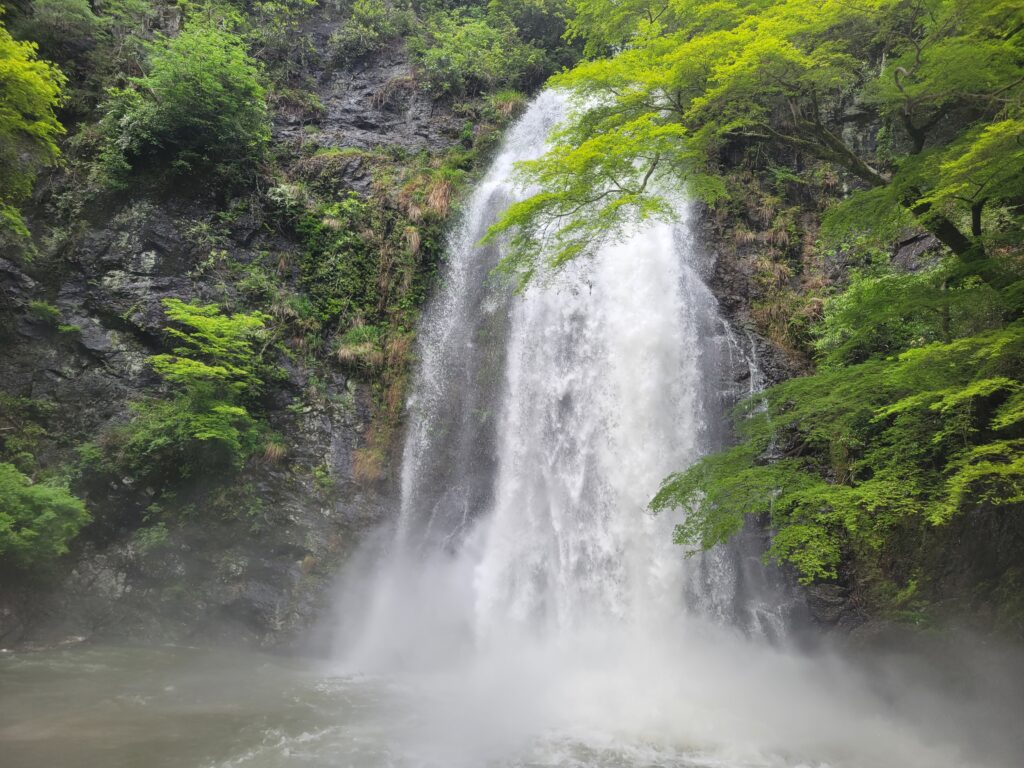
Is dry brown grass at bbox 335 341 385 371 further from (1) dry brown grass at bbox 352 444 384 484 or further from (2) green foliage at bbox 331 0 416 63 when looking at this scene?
(2) green foliage at bbox 331 0 416 63

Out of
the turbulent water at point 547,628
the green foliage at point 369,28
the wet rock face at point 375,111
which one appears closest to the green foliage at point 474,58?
the wet rock face at point 375,111

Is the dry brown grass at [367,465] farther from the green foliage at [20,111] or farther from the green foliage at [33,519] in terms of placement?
the green foliage at [20,111]

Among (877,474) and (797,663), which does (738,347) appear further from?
(877,474)

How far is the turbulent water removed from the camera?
637 cm

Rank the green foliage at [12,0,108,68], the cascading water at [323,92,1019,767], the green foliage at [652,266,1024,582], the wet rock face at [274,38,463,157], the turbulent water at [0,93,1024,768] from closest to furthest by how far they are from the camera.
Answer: the green foliage at [652,266,1024,582]
the turbulent water at [0,93,1024,768]
the cascading water at [323,92,1019,767]
the green foliage at [12,0,108,68]
the wet rock face at [274,38,463,157]

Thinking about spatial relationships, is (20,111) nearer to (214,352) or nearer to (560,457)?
(214,352)

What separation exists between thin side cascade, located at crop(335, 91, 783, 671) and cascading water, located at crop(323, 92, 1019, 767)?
39mm

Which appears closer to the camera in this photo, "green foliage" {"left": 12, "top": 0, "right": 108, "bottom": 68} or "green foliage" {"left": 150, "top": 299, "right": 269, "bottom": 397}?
"green foliage" {"left": 150, "top": 299, "right": 269, "bottom": 397}

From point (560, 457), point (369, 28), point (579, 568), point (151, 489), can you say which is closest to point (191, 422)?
point (151, 489)

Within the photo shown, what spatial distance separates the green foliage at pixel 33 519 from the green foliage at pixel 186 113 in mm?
6934

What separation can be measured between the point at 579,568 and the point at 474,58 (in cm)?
1651

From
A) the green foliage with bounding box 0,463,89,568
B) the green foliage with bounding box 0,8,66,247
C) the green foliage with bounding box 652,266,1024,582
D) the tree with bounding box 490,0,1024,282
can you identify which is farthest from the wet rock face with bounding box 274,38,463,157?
the green foliage with bounding box 652,266,1024,582

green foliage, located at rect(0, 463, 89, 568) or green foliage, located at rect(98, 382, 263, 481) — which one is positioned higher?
green foliage, located at rect(98, 382, 263, 481)

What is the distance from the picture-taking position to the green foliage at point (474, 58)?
58.9ft
